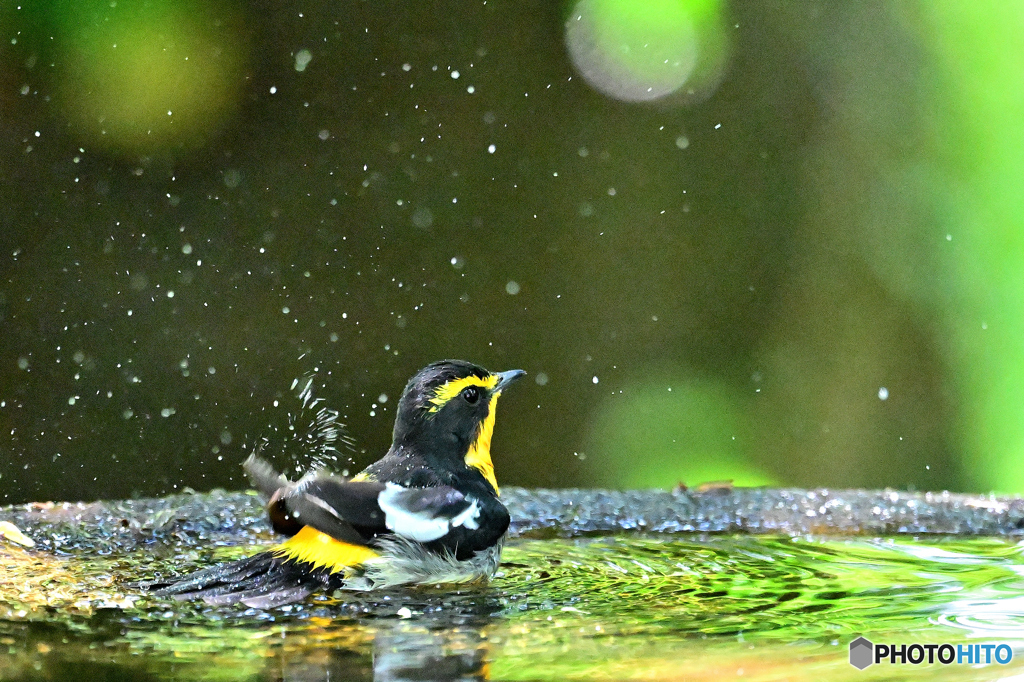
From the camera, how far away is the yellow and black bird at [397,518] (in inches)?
97.6

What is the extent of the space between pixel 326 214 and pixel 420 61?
0.88 metres

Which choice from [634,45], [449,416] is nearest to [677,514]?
[449,416]

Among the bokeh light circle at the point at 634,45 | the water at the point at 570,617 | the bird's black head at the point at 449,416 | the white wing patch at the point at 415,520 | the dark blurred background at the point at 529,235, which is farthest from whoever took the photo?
the bokeh light circle at the point at 634,45

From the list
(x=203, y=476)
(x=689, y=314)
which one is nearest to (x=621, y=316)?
(x=689, y=314)

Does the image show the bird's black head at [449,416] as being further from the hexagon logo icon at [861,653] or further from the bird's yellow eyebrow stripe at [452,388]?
the hexagon logo icon at [861,653]

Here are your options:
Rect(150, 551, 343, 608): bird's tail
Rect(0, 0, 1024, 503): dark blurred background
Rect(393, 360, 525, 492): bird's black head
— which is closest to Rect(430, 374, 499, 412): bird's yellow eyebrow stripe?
Rect(393, 360, 525, 492): bird's black head

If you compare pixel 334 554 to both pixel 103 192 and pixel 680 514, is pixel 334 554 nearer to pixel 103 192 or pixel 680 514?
pixel 680 514

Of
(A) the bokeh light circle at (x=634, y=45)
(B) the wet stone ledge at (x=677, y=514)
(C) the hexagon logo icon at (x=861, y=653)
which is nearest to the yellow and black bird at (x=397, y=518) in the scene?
(B) the wet stone ledge at (x=677, y=514)

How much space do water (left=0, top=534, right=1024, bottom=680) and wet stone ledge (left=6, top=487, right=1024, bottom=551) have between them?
0.37ft

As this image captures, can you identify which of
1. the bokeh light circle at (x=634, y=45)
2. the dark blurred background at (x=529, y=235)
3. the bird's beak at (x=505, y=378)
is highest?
the bokeh light circle at (x=634, y=45)

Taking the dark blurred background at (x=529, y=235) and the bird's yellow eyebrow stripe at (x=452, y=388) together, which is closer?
the bird's yellow eyebrow stripe at (x=452, y=388)

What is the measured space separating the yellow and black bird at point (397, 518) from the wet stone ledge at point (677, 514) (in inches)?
16.8

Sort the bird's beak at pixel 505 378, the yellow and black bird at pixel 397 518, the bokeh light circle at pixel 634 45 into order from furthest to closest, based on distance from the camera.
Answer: the bokeh light circle at pixel 634 45 → the bird's beak at pixel 505 378 → the yellow and black bird at pixel 397 518

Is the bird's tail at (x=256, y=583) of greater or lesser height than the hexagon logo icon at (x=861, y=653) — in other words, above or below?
above
